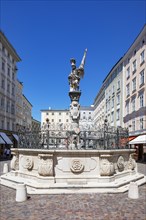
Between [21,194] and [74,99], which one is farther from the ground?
[74,99]

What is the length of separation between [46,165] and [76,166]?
1400 millimetres

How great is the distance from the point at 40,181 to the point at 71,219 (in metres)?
3.87

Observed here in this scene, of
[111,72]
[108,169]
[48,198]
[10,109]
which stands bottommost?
[48,198]

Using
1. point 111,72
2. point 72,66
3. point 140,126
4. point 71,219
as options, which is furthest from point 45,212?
point 111,72

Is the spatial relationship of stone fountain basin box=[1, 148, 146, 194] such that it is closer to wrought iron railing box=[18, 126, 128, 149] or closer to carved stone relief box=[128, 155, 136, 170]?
wrought iron railing box=[18, 126, 128, 149]

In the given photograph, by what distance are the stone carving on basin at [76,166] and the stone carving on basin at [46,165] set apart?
1.00m

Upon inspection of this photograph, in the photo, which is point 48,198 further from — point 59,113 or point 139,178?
point 59,113

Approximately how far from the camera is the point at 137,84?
108ft

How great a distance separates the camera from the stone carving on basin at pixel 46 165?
10.2m

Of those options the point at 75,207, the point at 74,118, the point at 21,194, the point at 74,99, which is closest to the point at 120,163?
the point at 74,118

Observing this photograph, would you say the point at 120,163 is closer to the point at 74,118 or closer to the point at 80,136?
the point at 80,136

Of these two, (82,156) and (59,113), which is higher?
(59,113)

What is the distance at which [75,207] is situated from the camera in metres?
7.82

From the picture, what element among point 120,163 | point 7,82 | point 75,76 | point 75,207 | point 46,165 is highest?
point 7,82
